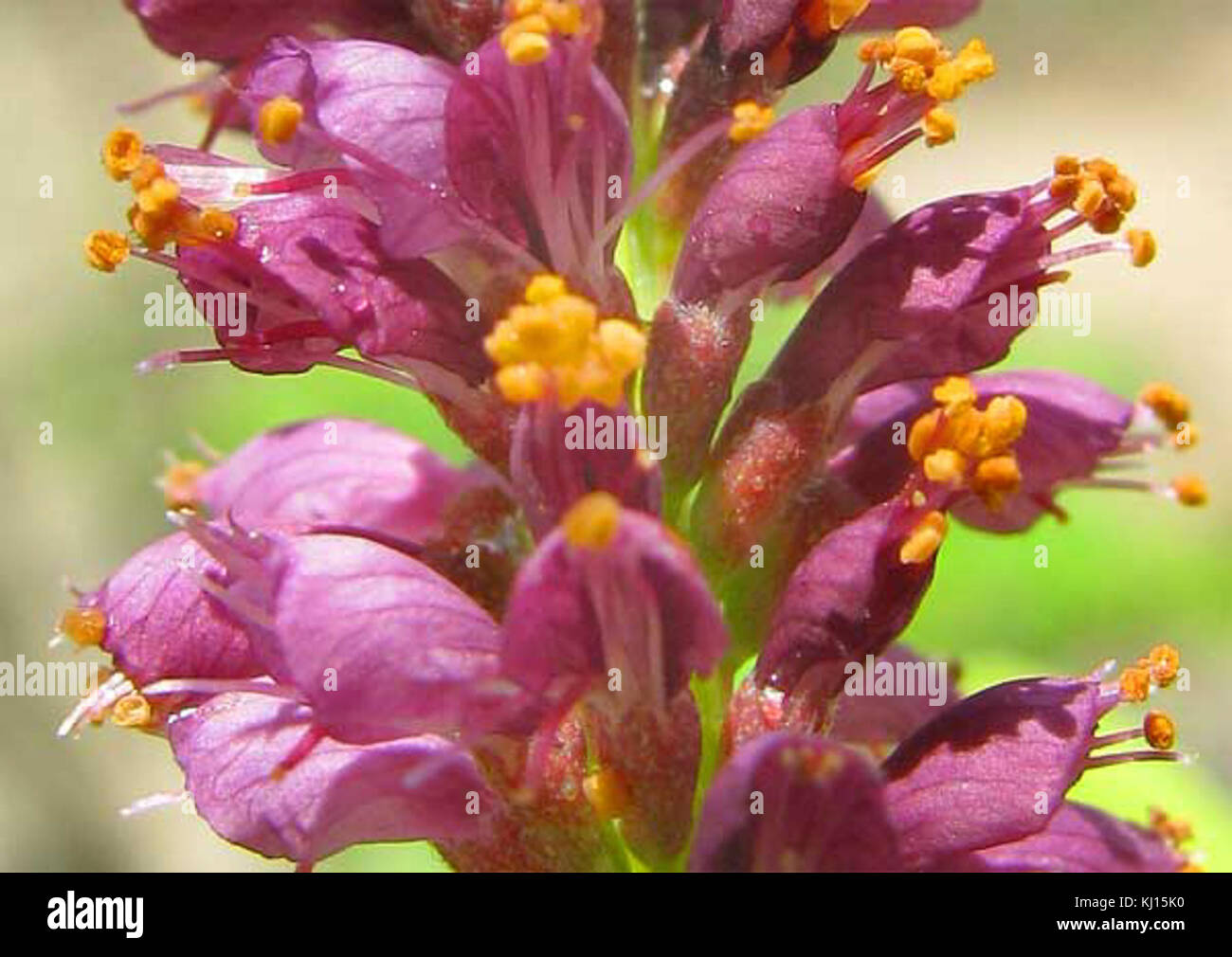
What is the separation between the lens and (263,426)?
9000 millimetres

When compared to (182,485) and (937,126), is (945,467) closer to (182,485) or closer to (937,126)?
(937,126)

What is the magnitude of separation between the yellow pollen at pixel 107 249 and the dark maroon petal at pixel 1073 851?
4.97 ft

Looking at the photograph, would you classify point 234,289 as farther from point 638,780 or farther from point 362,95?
point 638,780

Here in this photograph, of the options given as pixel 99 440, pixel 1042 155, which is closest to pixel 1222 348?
pixel 1042 155

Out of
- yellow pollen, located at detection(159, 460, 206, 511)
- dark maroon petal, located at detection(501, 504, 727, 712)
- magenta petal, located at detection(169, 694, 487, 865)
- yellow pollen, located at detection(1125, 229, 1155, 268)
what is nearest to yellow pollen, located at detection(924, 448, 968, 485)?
dark maroon petal, located at detection(501, 504, 727, 712)

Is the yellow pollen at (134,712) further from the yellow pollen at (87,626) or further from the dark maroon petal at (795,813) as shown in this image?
the dark maroon petal at (795,813)

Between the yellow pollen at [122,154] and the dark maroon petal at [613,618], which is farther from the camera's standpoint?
the yellow pollen at [122,154]

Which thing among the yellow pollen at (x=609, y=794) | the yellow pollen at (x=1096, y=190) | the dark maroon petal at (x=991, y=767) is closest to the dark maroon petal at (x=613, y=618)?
the yellow pollen at (x=609, y=794)

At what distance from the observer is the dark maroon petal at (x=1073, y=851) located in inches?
104

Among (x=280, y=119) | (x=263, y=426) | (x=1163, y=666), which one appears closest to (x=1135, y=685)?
(x=1163, y=666)

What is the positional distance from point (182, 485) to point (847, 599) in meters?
1.44
